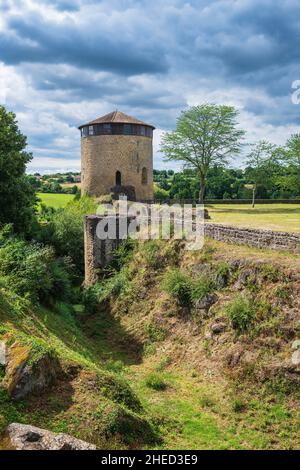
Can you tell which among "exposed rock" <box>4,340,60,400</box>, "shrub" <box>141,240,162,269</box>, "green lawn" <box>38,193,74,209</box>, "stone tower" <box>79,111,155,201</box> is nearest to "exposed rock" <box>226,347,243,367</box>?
"exposed rock" <box>4,340,60,400</box>

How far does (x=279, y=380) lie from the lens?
11297 mm

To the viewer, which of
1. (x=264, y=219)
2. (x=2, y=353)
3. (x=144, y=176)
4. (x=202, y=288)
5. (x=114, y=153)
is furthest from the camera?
(x=144, y=176)

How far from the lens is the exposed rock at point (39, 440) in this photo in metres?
7.40

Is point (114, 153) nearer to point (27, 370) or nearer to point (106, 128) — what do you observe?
point (106, 128)

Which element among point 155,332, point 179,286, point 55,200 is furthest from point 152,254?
point 55,200

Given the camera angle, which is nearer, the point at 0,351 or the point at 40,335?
the point at 0,351

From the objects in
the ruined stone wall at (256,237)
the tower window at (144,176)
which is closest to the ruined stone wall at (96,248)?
the ruined stone wall at (256,237)

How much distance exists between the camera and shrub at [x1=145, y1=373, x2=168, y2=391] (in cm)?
1245

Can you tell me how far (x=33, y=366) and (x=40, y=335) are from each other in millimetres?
2959

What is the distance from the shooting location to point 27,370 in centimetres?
921

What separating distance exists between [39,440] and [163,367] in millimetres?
6729
